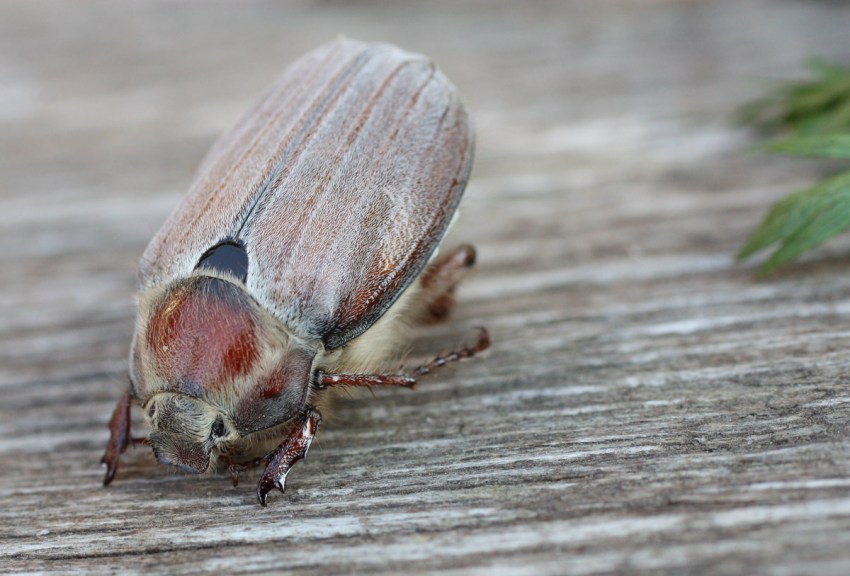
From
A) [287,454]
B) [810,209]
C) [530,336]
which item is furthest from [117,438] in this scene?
[810,209]

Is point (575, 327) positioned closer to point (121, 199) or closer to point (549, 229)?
point (549, 229)

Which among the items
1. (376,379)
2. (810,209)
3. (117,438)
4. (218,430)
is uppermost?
(810,209)

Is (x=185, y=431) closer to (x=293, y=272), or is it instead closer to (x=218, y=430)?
(x=218, y=430)

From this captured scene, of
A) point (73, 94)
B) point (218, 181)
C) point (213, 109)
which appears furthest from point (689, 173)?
point (73, 94)

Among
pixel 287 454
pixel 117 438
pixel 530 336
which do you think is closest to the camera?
pixel 287 454

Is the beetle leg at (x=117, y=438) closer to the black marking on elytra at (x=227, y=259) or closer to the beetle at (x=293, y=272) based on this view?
the beetle at (x=293, y=272)

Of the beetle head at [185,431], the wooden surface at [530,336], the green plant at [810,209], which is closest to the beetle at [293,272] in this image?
the beetle head at [185,431]

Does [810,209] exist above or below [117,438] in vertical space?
above
